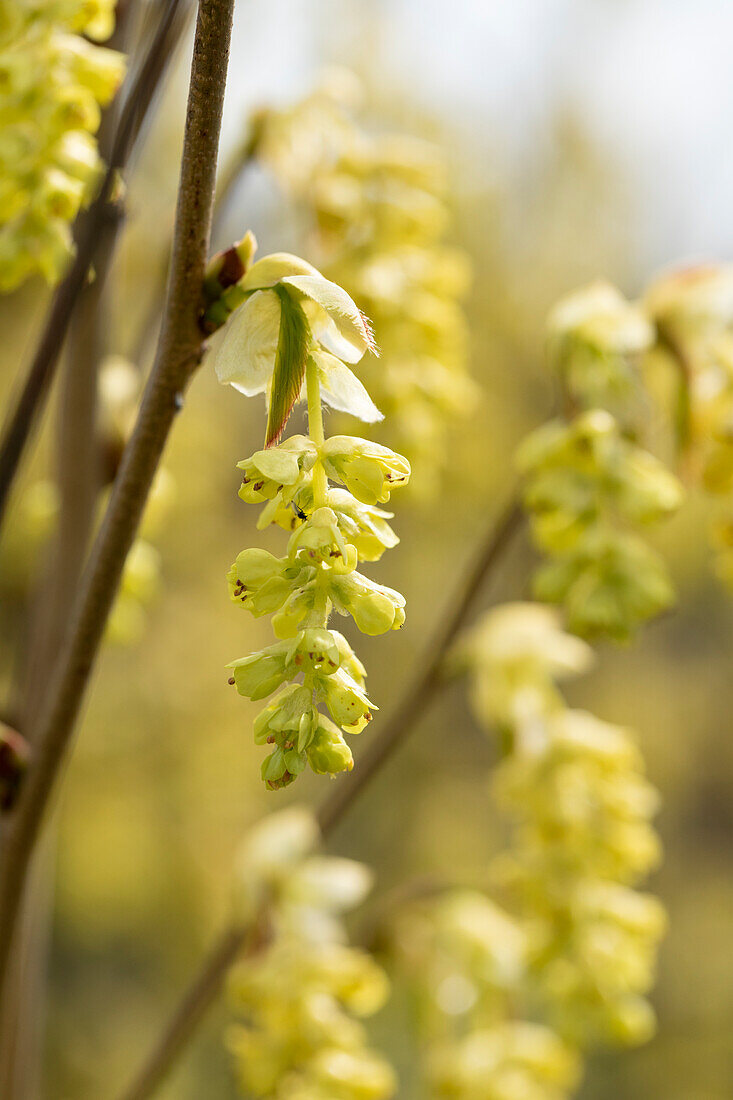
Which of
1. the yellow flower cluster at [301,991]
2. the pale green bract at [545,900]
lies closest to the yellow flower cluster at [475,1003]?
the pale green bract at [545,900]

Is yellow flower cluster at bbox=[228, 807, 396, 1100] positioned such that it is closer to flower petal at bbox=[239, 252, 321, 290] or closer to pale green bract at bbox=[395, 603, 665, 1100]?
pale green bract at bbox=[395, 603, 665, 1100]

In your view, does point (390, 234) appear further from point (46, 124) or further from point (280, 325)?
point (280, 325)

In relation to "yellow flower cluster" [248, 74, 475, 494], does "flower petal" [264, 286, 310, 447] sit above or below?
below

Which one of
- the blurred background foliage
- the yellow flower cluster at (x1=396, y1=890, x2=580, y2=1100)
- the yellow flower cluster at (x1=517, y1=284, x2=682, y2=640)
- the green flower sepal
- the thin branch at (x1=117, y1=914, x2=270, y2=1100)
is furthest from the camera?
the blurred background foliage

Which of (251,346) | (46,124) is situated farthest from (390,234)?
(251,346)

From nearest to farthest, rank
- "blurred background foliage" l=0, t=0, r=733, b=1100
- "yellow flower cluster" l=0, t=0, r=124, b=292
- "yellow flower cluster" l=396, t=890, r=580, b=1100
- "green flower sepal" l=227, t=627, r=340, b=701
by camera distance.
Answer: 1. "green flower sepal" l=227, t=627, r=340, b=701
2. "yellow flower cluster" l=0, t=0, r=124, b=292
3. "yellow flower cluster" l=396, t=890, r=580, b=1100
4. "blurred background foliage" l=0, t=0, r=733, b=1100

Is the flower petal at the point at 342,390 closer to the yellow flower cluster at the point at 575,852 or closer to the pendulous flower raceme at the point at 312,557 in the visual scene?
the pendulous flower raceme at the point at 312,557

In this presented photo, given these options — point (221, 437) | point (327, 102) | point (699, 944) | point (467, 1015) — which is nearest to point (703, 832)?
point (699, 944)

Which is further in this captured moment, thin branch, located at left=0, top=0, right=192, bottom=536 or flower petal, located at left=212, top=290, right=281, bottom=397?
thin branch, located at left=0, top=0, right=192, bottom=536

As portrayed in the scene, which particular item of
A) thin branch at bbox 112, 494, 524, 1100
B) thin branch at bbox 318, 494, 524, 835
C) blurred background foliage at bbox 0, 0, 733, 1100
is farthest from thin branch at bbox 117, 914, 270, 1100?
blurred background foliage at bbox 0, 0, 733, 1100
